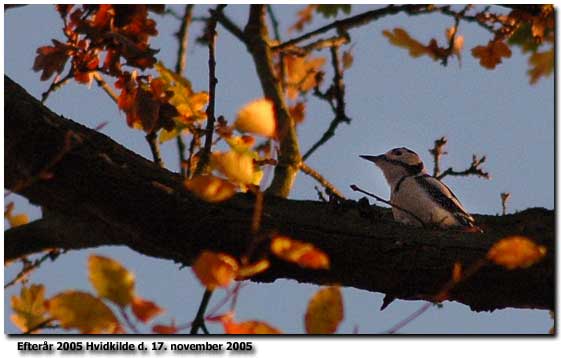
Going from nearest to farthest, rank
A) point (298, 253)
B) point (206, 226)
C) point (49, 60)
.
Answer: point (298, 253) → point (206, 226) → point (49, 60)

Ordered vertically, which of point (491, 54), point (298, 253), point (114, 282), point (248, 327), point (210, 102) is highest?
point (491, 54)

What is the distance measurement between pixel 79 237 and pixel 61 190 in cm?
51

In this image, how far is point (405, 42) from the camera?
5.84m

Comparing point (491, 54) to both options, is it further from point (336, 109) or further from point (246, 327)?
point (246, 327)

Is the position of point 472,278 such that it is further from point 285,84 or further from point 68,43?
point 285,84

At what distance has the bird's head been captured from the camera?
27.3 feet

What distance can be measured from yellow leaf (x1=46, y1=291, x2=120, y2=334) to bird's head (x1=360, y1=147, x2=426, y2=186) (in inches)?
230

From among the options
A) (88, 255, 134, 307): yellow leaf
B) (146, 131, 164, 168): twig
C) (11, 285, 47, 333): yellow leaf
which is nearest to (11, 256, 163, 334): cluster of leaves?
(88, 255, 134, 307): yellow leaf

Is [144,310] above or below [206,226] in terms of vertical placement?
below

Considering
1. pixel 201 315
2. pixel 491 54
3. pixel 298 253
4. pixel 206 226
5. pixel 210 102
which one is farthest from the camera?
pixel 491 54

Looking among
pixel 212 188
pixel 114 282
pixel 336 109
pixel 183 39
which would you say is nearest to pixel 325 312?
pixel 212 188

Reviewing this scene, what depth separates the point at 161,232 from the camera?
3957mm

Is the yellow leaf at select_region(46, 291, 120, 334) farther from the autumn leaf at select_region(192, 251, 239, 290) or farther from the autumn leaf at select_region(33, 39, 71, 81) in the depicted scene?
the autumn leaf at select_region(33, 39, 71, 81)

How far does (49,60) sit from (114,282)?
2.19 metres
